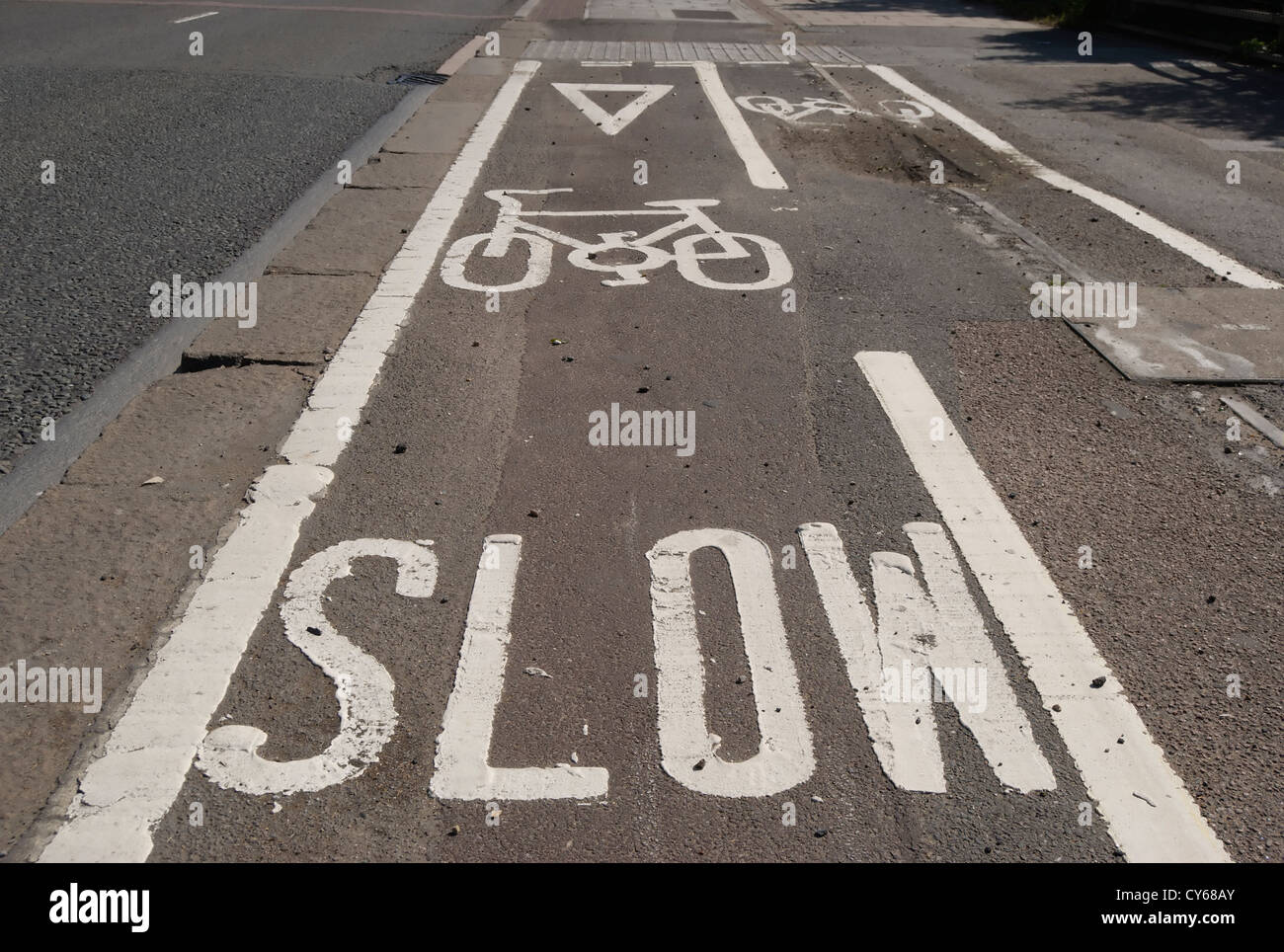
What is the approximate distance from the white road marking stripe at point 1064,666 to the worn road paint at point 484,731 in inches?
59.2

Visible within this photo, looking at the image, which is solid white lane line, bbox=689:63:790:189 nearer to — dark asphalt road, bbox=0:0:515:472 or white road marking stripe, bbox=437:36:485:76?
white road marking stripe, bbox=437:36:485:76

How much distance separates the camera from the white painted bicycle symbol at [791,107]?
43.7ft

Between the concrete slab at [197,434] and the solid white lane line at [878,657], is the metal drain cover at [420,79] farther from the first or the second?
the solid white lane line at [878,657]

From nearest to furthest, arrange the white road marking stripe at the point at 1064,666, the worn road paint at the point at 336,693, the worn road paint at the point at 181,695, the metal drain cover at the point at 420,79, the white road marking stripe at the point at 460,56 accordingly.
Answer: the worn road paint at the point at 181,695 < the white road marking stripe at the point at 1064,666 < the worn road paint at the point at 336,693 < the metal drain cover at the point at 420,79 < the white road marking stripe at the point at 460,56

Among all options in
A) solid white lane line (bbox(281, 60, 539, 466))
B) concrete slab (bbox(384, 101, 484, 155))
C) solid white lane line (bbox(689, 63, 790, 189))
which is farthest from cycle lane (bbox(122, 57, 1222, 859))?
concrete slab (bbox(384, 101, 484, 155))

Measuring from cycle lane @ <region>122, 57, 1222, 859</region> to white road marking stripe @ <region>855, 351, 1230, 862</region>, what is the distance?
9cm

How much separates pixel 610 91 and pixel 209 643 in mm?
11963

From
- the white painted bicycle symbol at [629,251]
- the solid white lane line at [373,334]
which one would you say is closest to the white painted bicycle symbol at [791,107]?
the solid white lane line at [373,334]

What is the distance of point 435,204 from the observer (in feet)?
30.0

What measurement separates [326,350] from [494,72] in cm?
A: 1048

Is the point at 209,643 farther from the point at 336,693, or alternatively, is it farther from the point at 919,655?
the point at 919,655

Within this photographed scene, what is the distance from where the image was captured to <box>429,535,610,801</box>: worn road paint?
3320mm

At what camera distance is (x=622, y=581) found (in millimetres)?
4348

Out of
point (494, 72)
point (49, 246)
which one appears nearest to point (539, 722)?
point (49, 246)
